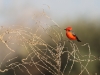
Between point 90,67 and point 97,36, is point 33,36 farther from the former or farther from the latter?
point 97,36

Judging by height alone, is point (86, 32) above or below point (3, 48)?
above

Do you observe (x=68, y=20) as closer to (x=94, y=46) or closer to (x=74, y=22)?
(x=74, y=22)

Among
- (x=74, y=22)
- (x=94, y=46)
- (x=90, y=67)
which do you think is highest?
(x=74, y=22)

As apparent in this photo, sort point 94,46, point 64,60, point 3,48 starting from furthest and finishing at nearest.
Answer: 1. point 94,46
2. point 64,60
3. point 3,48

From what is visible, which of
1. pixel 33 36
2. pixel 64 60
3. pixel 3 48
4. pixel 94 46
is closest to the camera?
pixel 33 36

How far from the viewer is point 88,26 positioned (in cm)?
2469

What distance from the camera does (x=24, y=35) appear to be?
16.3 feet

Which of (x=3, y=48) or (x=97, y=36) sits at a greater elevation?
(x=97, y=36)

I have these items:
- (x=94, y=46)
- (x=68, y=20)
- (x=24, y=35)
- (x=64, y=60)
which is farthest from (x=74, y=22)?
(x=24, y=35)

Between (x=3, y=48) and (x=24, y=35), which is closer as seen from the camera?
(x=24, y=35)

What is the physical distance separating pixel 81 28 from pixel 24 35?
19662mm

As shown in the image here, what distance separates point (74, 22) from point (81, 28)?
871 mm

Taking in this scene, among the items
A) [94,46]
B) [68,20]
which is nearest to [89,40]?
[94,46]

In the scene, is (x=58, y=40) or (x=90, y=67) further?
(x=90, y=67)
